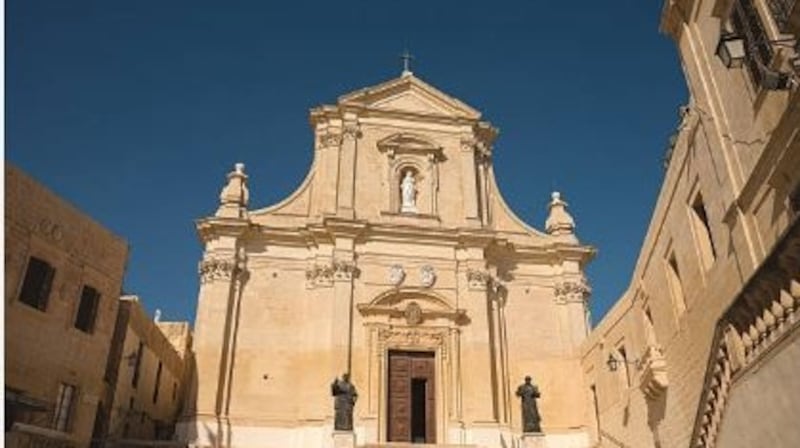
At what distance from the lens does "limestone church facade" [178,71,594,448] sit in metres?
21.4

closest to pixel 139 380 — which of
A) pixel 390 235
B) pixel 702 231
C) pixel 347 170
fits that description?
pixel 390 235

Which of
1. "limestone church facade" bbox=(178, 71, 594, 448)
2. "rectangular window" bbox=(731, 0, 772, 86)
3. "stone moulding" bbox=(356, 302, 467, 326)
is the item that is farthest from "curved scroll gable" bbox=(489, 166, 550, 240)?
"rectangular window" bbox=(731, 0, 772, 86)

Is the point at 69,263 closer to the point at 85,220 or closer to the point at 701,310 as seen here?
the point at 85,220

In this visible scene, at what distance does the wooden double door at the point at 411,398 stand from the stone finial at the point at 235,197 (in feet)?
23.4

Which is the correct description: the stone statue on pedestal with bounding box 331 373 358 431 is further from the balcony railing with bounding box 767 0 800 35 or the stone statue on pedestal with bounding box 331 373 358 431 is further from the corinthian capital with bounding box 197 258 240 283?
the balcony railing with bounding box 767 0 800 35

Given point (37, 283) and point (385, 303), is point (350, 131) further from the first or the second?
point (37, 283)

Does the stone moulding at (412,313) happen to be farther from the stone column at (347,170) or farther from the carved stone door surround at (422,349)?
the stone column at (347,170)

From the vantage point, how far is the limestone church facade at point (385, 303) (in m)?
21.4

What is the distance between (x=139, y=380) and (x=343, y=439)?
7.49 metres

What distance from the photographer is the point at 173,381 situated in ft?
87.5

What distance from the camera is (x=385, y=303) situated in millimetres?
22984

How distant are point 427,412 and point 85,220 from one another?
11642 millimetres

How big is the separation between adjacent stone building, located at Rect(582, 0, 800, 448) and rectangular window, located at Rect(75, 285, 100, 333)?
1336 cm

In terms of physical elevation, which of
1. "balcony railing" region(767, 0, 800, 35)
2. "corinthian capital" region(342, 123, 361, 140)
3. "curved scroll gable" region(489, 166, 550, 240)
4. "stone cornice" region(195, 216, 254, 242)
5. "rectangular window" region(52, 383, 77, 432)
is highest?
"corinthian capital" region(342, 123, 361, 140)
